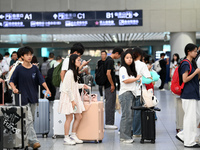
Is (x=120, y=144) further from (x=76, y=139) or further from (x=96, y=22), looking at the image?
(x=96, y=22)

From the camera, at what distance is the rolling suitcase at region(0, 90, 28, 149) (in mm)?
6543

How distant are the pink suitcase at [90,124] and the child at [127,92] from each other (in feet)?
1.50

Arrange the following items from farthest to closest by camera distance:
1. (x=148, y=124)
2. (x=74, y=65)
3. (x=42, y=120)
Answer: (x=42, y=120)
(x=148, y=124)
(x=74, y=65)

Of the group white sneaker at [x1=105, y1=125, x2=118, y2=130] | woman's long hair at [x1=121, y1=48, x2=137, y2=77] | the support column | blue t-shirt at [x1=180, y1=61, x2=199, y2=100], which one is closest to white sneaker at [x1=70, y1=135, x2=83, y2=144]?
woman's long hair at [x1=121, y1=48, x2=137, y2=77]

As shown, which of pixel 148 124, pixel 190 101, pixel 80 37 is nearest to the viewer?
pixel 190 101

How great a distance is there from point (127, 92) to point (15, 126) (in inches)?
84.4

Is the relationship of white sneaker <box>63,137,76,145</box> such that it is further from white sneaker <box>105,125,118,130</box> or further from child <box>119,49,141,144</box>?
white sneaker <box>105,125,118,130</box>

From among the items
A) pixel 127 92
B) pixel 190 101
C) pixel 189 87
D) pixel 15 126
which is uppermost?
pixel 189 87

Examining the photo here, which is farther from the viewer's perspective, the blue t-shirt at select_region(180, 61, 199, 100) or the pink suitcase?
the pink suitcase

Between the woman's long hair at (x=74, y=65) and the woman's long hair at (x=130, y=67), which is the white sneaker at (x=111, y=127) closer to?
the woman's long hair at (x=130, y=67)

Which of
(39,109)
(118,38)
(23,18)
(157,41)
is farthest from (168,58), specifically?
(39,109)

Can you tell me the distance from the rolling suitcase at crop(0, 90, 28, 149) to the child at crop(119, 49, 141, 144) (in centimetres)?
191

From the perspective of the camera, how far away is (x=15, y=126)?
6570mm

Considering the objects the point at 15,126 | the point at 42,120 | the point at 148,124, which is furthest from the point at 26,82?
the point at 148,124
